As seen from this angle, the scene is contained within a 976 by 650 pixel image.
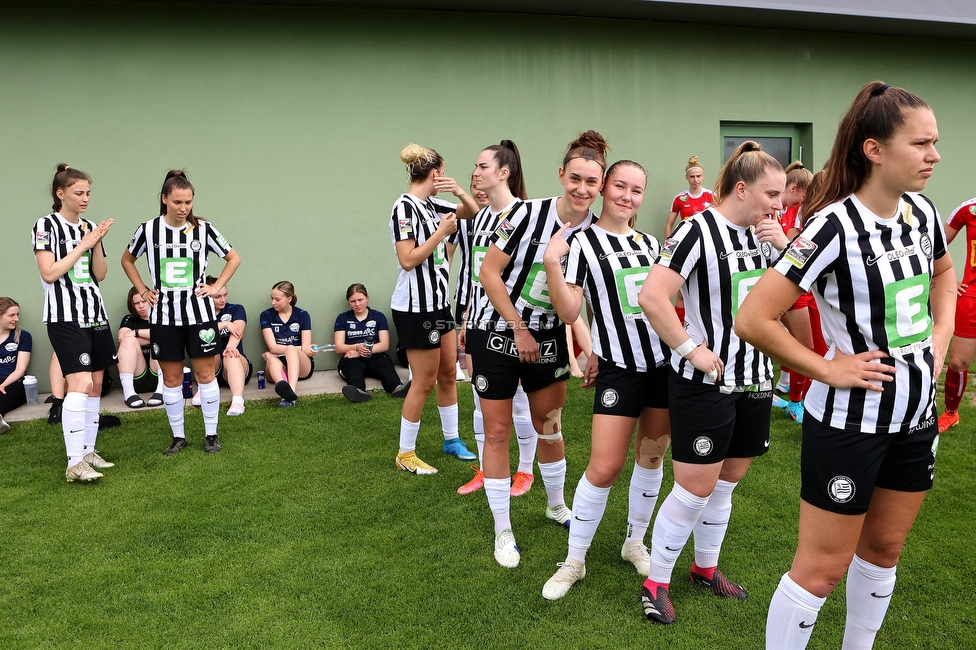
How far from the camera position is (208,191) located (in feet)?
24.5

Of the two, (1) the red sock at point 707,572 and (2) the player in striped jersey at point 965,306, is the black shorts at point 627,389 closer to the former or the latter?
(1) the red sock at point 707,572

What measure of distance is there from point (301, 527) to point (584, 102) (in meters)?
6.28

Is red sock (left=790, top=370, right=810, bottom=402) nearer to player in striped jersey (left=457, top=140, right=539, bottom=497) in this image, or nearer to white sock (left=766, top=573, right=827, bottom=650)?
player in striped jersey (left=457, top=140, right=539, bottom=497)

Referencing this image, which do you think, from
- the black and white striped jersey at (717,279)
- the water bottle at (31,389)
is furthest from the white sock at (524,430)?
the water bottle at (31,389)

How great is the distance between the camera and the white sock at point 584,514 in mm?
3146

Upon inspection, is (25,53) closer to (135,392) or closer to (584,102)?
(135,392)

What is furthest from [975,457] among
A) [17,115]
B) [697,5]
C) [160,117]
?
[17,115]

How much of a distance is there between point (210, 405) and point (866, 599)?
457cm

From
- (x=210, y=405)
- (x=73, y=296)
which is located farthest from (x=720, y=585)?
(x=73, y=296)

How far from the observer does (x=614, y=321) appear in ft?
10.1

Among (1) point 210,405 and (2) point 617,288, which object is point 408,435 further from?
(2) point 617,288

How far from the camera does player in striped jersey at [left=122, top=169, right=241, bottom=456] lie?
5.16 metres

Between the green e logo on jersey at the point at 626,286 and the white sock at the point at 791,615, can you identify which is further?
the green e logo on jersey at the point at 626,286

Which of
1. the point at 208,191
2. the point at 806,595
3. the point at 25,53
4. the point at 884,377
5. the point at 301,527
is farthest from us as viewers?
the point at 208,191
